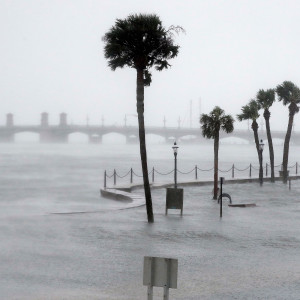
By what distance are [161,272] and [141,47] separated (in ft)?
42.6

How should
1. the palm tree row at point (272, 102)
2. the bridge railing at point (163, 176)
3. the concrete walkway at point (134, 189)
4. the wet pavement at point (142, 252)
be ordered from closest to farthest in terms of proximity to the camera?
the wet pavement at point (142, 252), the concrete walkway at point (134, 189), the bridge railing at point (163, 176), the palm tree row at point (272, 102)

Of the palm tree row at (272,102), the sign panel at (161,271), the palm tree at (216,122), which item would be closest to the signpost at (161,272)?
the sign panel at (161,271)

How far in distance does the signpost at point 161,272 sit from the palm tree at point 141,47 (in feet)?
38.9

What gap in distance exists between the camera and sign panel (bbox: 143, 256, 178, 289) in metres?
7.19

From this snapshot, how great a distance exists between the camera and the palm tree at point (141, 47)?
747 inches

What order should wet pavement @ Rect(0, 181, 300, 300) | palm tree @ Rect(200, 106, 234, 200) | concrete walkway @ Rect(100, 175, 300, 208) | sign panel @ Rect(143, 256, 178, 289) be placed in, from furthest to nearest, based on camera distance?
palm tree @ Rect(200, 106, 234, 200), concrete walkway @ Rect(100, 175, 300, 208), wet pavement @ Rect(0, 181, 300, 300), sign panel @ Rect(143, 256, 178, 289)

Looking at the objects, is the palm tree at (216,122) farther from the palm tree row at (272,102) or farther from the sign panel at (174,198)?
the palm tree row at (272,102)

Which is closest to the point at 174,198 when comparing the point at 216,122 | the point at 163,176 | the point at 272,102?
the point at 216,122

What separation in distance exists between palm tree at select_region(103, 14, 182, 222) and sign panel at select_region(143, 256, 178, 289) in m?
11.9

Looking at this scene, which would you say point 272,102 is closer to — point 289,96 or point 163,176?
point 289,96

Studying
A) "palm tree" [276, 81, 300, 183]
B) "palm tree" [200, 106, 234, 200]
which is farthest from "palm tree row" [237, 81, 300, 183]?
"palm tree" [200, 106, 234, 200]

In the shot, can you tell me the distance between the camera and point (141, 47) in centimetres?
1925

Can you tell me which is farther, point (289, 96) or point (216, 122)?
point (289, 96)

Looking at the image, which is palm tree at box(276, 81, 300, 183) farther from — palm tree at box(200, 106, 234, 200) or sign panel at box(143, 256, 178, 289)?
sign panel at box(143, 256, 178, 289)
